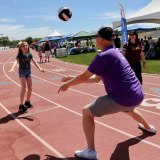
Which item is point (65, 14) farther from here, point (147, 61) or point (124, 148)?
point (124, 148)

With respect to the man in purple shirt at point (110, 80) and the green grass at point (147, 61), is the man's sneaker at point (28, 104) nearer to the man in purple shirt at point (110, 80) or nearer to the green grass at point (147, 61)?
the man in purple shirt at point (110, 80)

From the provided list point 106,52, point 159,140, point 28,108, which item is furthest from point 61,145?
point 28,108

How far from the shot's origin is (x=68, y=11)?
1897cm

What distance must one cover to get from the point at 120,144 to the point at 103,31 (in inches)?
80.1

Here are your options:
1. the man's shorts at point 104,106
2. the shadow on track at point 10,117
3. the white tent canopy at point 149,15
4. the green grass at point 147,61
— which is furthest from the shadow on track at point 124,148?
the white tent canopy at point 149,15

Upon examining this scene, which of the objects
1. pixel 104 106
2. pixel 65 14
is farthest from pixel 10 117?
pixel 65 14

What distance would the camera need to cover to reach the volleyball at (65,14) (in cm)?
Answer: 1867

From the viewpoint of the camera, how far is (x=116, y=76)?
4547 millimetres

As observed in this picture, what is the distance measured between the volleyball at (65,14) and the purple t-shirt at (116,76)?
47.3ft

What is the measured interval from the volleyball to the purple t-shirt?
14417 millimetres

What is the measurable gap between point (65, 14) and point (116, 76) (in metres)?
14.8

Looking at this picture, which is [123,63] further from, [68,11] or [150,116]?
A: [68,11]

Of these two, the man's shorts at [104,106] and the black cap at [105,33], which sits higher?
the black cap at [105,33]

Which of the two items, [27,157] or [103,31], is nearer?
[103,31]
